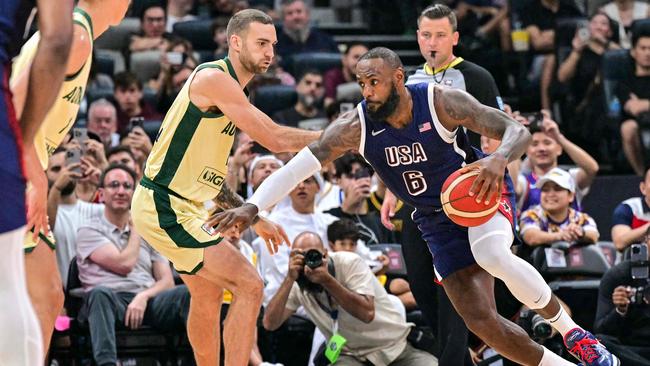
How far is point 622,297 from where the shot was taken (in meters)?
8.12

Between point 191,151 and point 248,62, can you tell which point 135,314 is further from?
point 248,62

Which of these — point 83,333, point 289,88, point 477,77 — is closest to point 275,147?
point 477,77

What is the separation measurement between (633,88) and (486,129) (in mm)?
6314

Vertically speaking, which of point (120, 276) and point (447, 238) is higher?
point (447, 238)

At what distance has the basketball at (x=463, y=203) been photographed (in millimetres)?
5465

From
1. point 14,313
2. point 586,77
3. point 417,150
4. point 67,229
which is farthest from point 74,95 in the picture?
point 586,77

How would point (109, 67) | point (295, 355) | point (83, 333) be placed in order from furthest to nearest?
1. point (109, 67)
2. point (295, 355)
3. point (83, 333)

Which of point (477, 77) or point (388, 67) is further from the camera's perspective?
point (477, 77)

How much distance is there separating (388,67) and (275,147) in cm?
77

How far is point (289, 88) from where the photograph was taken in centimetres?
1145

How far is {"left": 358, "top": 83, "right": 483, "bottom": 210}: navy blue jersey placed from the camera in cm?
591

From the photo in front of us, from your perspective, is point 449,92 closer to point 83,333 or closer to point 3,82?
point 3,82

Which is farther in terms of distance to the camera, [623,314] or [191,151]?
[623,314]

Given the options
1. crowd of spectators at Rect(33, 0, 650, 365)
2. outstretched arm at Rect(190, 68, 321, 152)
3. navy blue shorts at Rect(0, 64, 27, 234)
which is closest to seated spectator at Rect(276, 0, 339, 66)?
crowd of spectators at Rect(33, 0, 650, 365)
